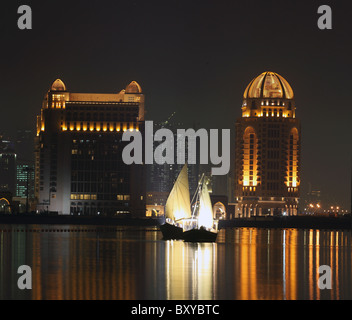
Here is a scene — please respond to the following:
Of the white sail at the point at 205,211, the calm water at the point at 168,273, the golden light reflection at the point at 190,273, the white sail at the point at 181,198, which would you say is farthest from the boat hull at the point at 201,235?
the golden light reflection at the point at 190,273

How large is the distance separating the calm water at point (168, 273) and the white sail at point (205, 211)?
74.3 ft

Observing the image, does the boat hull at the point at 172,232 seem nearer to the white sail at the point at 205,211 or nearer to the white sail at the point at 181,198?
the white sail at the point at 181,198

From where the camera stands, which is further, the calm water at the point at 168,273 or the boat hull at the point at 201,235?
the boat hull at the point at 201,235

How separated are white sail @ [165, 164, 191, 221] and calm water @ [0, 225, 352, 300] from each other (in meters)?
34.8

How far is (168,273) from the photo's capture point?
282ft

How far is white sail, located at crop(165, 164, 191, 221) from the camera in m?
162

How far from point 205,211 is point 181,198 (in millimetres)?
13431

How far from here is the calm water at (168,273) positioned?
69.2m

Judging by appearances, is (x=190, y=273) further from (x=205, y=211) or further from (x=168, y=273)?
(x=205, y=211)

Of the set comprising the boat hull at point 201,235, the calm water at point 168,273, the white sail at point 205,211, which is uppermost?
the white sail at point 205,211

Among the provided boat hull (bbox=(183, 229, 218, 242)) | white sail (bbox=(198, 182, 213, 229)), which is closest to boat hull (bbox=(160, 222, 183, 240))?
boat hull (bbox=(183, 229, 218, 242))

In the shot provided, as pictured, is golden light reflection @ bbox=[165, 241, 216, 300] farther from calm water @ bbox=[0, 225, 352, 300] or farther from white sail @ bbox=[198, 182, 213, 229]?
white sail @ bbox=[198, 182, 213, 229]
